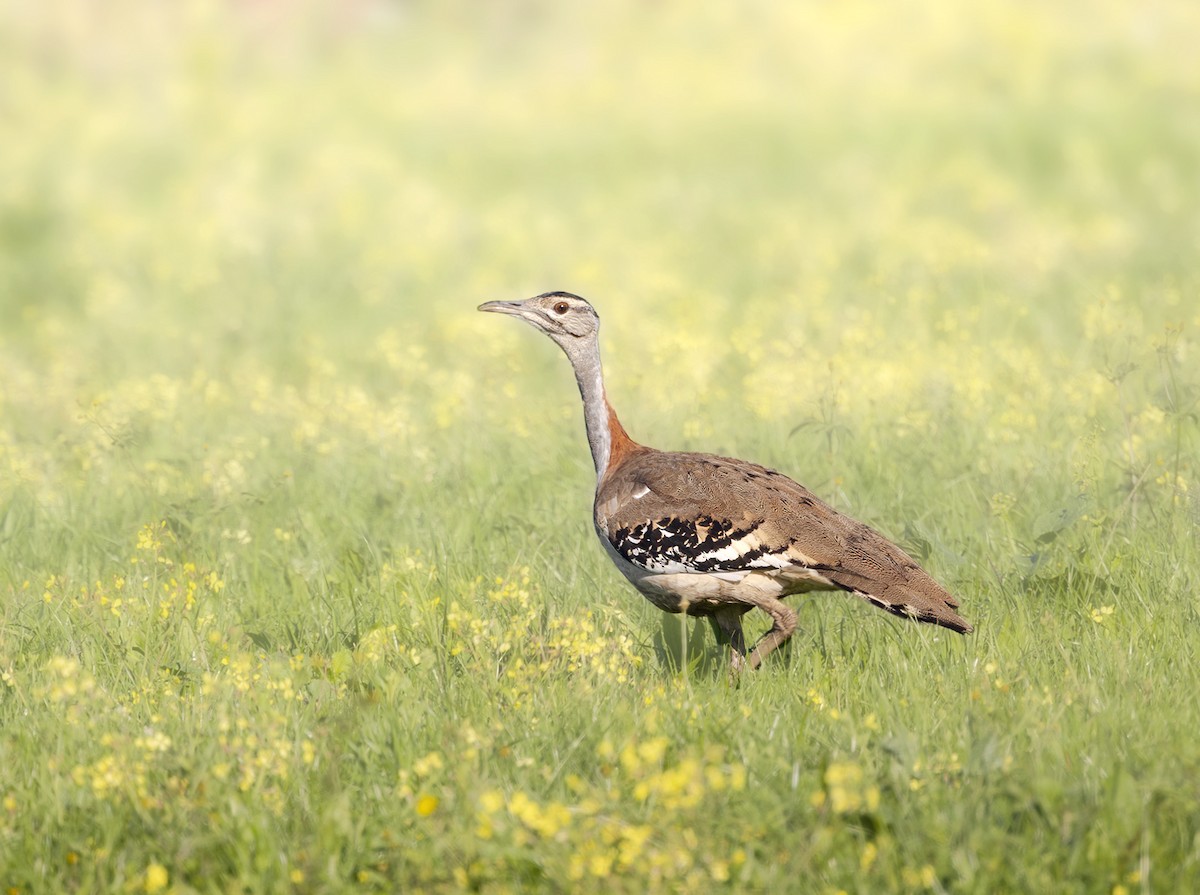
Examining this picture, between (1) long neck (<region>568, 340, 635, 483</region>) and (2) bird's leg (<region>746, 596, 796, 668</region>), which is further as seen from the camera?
(1) long neck (<region>568, 340, 635, 483</region>)

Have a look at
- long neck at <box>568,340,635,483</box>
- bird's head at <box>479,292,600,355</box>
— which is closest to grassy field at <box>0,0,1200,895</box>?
long neck at <box>568,340,635,483</box>

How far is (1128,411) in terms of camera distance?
822cm

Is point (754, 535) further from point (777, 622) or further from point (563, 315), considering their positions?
point (563, 315)

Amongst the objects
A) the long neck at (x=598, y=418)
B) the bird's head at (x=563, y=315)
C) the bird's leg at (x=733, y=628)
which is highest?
the bird's head at (x=563, y=315)

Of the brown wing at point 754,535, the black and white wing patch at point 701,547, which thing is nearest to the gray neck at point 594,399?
the brown wing at point 754,535

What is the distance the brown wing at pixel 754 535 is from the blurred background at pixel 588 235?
1202 mm

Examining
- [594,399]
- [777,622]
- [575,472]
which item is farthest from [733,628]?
[575,472]

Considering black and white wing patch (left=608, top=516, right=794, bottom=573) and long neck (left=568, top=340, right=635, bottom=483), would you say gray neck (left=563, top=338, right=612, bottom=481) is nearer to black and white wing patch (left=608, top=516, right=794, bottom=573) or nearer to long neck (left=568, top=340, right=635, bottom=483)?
long neck (left=568, top=340, right=635, bottom=483)

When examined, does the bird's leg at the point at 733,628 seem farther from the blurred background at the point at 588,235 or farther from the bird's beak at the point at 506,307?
the bird's beak at the point at 506,307

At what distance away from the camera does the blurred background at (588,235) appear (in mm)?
8445

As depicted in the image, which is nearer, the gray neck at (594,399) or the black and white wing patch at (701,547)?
the black and white wing patch at (701,547)

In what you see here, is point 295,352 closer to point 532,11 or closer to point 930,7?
point 532,11

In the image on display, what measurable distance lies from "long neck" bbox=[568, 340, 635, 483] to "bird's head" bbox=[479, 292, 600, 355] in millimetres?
49

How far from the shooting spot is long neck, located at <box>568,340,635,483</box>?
20.1 ft
